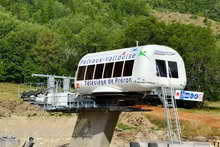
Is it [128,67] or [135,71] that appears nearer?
[135,71]

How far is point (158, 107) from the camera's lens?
3027 inches

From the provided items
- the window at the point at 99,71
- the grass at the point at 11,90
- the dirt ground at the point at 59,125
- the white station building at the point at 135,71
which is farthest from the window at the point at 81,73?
the grass at the point at 11,90

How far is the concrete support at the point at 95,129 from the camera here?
4447 centimetres

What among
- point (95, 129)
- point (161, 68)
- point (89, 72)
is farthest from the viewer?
point (95, 129)

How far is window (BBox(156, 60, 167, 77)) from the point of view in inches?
1582

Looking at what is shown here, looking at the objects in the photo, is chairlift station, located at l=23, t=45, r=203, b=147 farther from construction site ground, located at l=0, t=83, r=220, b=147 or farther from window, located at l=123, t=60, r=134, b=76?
construction site ground, located at l=0, t=83, r=220, b=147

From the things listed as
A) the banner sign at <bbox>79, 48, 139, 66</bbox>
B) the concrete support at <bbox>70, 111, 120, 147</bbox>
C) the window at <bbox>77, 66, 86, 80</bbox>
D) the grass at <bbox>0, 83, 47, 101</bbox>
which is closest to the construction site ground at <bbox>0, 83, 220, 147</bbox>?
the grass at <bbox>0, 83, 47, 101</bbox>

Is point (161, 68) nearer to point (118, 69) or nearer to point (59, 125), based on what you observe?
point (118, 69)

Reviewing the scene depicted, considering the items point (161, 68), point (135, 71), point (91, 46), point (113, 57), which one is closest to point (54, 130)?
point (113, 57)

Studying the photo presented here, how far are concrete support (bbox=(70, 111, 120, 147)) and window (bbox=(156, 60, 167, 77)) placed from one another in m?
5.53

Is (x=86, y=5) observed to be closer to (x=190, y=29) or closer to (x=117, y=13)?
(x=117, y=13)

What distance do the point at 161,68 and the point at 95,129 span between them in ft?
25.3

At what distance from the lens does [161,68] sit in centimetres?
4041

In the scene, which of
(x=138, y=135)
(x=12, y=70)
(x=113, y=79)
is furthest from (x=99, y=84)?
(x=12, y=70)
